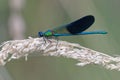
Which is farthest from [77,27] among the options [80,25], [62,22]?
[62,22]

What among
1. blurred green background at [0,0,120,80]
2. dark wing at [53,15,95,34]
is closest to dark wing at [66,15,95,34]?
dark wing at [53,15,95,34]

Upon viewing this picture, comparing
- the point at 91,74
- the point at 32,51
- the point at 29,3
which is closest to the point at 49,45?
the point at 32,51

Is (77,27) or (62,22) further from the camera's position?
(62,22)

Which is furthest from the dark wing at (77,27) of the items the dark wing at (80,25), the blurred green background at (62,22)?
the blurred green background at (62,22)

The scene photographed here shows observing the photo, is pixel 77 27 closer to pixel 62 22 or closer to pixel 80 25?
pixel 80 25

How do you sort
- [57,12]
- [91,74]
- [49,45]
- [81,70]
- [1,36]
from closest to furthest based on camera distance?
[49,45]
[91,74]
[81,70]
[1,36]
[57,12]

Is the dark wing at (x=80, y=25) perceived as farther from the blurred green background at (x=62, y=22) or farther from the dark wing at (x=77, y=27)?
the blurred green background at (x=62, y=22)

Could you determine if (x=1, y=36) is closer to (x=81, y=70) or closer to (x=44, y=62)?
(x=44, y=62)

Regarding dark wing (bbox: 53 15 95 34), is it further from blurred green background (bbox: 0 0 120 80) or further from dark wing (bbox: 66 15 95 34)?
blurred green background (bbox: 0 0 120 80)
